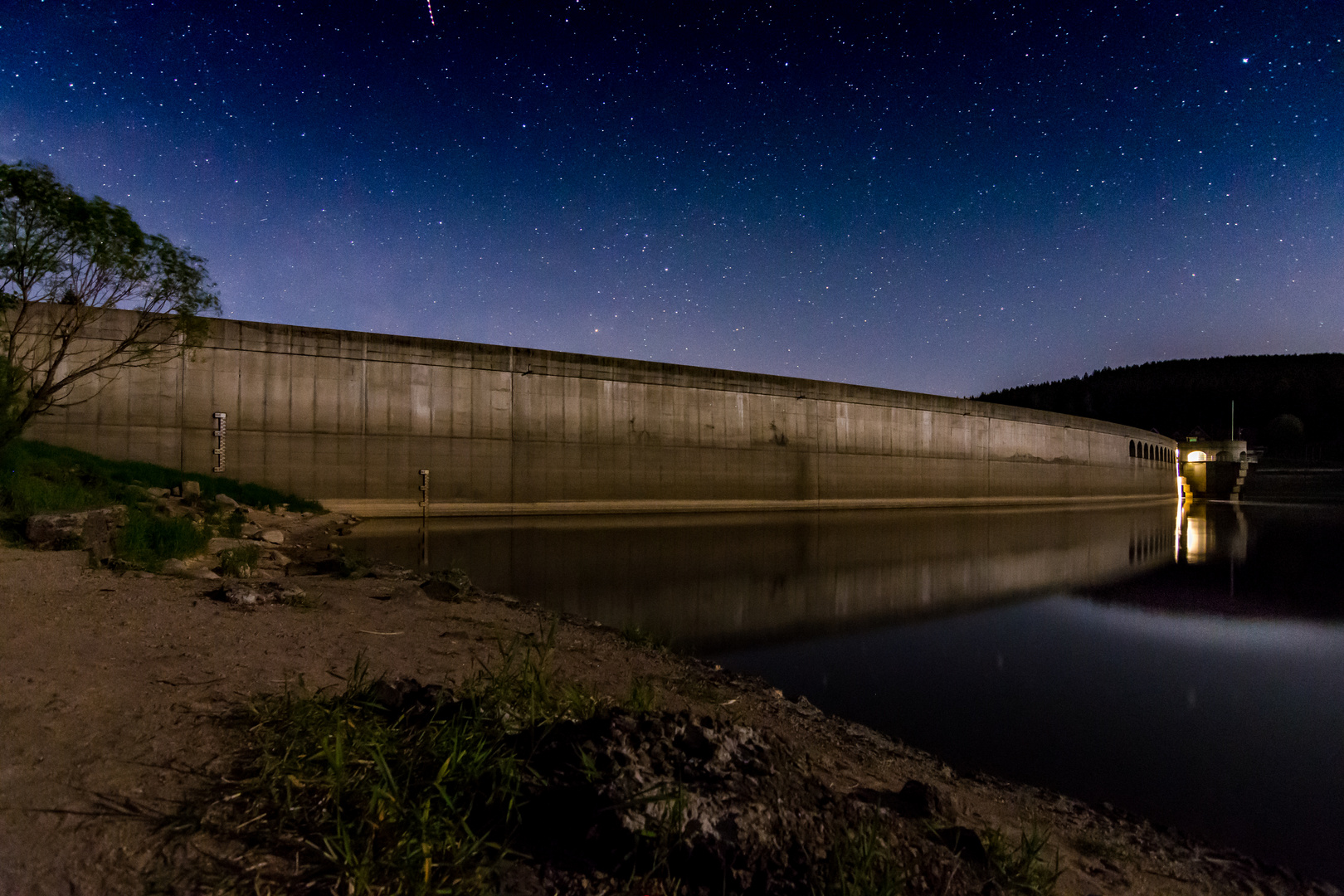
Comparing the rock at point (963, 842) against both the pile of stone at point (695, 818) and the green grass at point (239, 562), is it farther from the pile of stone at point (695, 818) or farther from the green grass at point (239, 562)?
the green grass at point (239, 562)

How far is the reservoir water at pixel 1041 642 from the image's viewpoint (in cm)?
386

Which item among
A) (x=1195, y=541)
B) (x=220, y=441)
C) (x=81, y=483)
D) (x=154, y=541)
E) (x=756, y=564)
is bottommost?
(x=1195, y=541)

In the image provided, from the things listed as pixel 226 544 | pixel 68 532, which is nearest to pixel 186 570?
pixel 68 532

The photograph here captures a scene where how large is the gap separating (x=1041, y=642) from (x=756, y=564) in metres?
5.58

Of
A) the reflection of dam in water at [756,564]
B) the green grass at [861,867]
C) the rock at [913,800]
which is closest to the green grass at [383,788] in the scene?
the green grass at [861,867]

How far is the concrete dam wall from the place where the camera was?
1936 centimetres

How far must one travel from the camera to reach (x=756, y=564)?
476 inches

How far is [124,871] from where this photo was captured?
1.79 meters

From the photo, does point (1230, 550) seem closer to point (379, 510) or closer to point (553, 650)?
point (553, 650)

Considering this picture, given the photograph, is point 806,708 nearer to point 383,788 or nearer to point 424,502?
point 383,788

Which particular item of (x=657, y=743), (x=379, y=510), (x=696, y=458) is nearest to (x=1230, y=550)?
(x=696, y=458)

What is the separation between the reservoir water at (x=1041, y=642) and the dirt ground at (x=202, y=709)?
1.90 ft

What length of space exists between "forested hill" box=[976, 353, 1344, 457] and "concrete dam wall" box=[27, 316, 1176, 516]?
98.6 m

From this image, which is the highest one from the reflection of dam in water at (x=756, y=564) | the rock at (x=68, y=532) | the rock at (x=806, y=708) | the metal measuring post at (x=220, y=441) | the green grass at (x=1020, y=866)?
the metal measuring post at (x=220, y=441)
